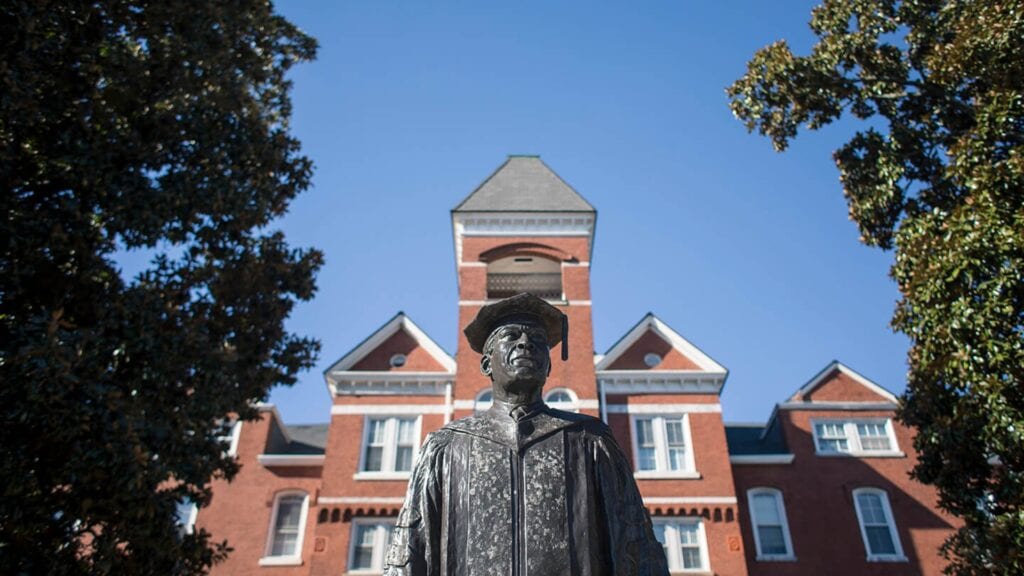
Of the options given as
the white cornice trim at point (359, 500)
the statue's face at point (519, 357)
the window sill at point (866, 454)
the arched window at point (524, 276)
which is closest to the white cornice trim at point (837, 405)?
the window sill at point (866, 454)

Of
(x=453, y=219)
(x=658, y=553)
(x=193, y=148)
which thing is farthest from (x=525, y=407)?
(x=453, y=219)

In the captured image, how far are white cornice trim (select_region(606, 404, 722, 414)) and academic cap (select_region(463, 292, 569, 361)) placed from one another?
1852 centimetres

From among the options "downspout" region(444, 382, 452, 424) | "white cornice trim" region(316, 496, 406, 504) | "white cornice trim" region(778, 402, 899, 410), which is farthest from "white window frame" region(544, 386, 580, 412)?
"white cornice trim" region(778, 402, 899, 410)

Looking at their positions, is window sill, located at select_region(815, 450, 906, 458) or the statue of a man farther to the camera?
window sill, located at select_region(815, 450, 906, 458)

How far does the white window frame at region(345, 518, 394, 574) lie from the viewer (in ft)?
64.9

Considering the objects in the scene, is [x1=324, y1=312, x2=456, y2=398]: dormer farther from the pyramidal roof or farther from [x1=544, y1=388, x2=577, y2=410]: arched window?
the pyramidal roof

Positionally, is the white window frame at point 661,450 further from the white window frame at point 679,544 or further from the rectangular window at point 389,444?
the rectangular window at point 389,444

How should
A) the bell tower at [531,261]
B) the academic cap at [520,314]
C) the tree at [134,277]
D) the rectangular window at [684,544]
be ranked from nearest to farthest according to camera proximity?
the academic cap at [520,314]
the tree at [134,277]
the rectangular window at [684,544]
the bell tower at [531,261]

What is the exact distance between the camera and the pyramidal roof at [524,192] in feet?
85.2

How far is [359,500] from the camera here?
2081 cm

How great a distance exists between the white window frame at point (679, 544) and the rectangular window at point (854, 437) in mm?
5868

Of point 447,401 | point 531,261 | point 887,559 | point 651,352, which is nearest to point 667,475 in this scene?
point 651,352

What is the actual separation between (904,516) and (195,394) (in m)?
21.6

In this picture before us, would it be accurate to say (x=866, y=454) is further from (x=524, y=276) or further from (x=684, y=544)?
(x=524, y=276)
